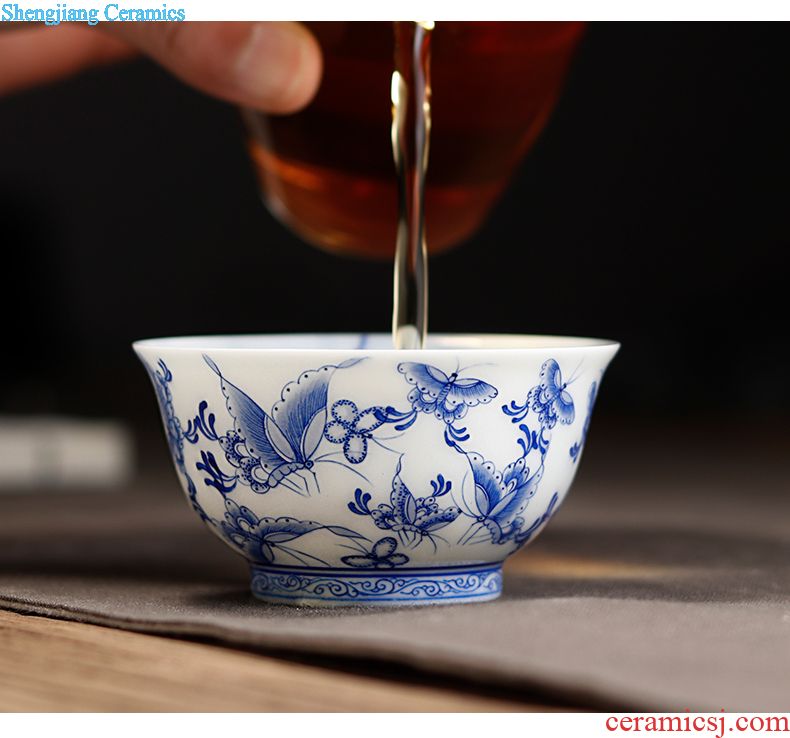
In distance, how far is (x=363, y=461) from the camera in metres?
0.64

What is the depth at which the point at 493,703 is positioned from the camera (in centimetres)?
49

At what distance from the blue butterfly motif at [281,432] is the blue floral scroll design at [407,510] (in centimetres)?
3

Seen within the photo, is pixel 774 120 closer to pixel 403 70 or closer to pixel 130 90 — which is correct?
pixel 130 90

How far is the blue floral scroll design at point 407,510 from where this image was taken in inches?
25.3

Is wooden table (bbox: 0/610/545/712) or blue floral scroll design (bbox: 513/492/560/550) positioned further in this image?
blue floral scroll design (bbox: 513/492/560/550)

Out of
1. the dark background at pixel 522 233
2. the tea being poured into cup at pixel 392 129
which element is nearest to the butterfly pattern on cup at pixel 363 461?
the tea being poured into cup at pixel 392 129

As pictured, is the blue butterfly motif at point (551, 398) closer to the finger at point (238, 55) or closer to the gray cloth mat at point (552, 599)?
the gray cloth mat at point (552, 599)

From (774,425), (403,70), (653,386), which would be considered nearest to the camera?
(403,70)

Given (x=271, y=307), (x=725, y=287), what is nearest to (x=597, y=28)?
(x=725, y=287)

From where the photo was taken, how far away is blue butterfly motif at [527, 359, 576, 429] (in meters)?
0.67

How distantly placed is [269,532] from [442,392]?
11 centimetres

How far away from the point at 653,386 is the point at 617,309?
0.40 ft

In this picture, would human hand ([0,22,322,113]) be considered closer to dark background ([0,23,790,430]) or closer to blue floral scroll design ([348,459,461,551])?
blue floral scroll design ([348,459,461,551])

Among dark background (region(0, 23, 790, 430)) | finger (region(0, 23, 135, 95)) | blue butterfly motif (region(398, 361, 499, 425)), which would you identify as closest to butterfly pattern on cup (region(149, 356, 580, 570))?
blue butterfly motif (region(398, 361, 499, 425))
